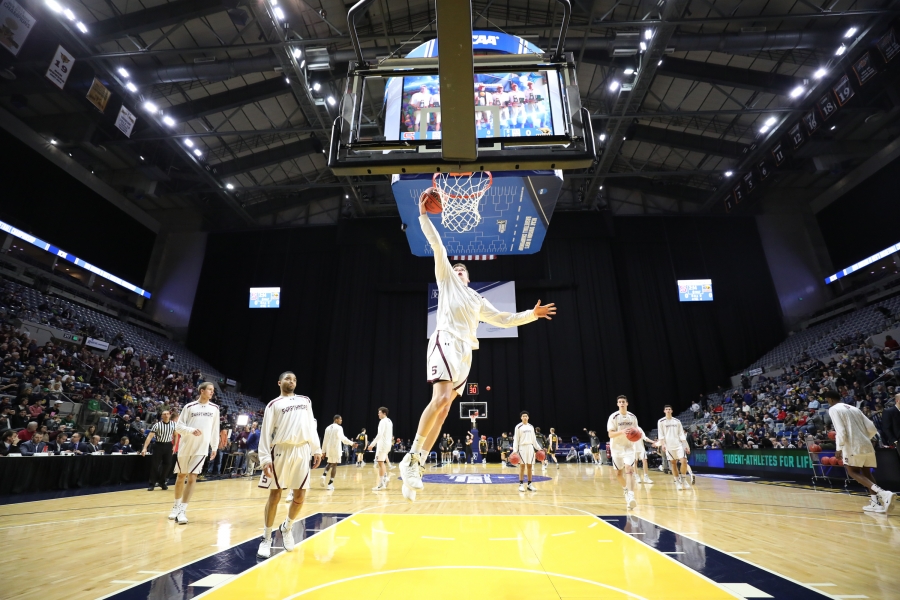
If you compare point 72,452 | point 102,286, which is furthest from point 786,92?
point 102,286

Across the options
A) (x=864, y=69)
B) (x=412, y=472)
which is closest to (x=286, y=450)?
(x=412, y=472)

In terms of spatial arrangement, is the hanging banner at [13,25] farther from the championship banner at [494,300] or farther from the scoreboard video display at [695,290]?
the scoreboard video display at [695,290]

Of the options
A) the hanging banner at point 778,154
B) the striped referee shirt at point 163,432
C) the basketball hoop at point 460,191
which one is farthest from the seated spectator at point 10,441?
the hanging banner at point 778,154

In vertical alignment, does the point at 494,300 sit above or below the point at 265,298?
below

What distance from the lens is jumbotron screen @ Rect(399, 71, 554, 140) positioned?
3500mm

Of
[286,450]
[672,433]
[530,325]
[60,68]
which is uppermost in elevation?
[60,68]

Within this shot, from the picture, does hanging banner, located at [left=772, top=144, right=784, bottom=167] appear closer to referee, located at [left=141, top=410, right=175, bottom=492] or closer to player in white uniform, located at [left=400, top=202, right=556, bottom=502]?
player in white uniform, located at [left=400, top=202, right=556, bottom=502]

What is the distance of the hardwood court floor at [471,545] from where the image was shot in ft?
11.4

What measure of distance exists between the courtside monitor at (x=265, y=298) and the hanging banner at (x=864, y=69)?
86.0 ft

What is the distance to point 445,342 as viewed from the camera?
3.90 meters

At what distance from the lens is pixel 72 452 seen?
403 inches

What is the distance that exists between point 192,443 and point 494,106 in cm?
629

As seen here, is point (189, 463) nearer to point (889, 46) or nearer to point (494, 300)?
point (494, 300)

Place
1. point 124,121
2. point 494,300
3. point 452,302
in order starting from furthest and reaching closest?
point 494,300 < point 124,121 < point 452,302
